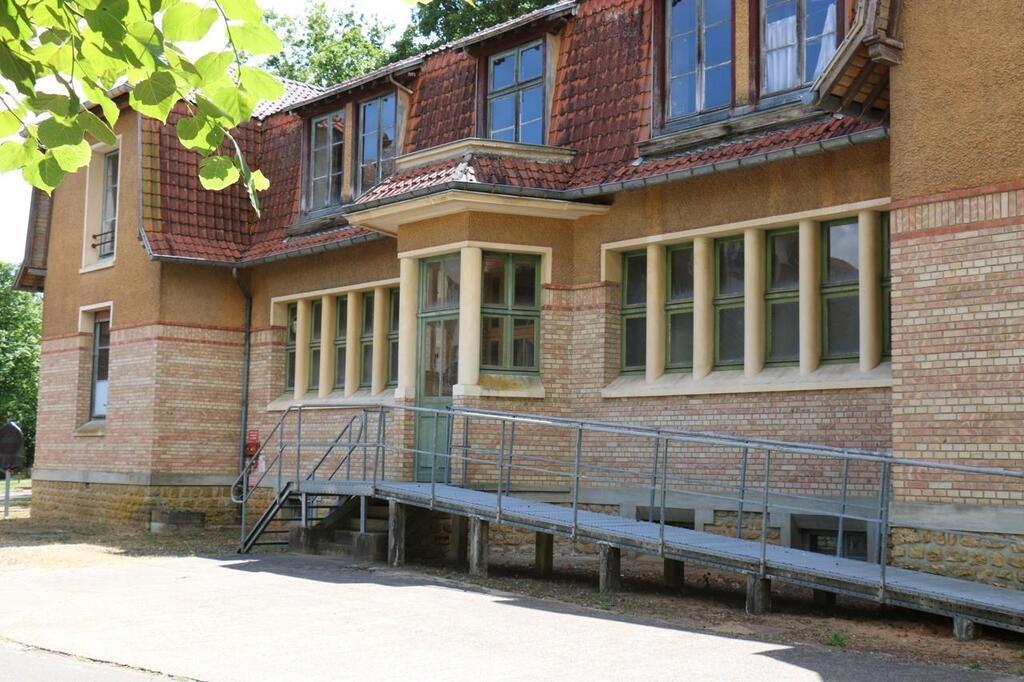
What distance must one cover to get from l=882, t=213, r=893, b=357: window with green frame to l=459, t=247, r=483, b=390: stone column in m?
5.08

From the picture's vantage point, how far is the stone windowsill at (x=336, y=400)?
19094 mm

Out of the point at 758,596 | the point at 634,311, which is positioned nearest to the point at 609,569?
the point at 758,596

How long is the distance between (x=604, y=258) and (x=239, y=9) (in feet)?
38.4

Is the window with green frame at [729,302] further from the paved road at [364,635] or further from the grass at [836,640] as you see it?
the grass at [836,640]

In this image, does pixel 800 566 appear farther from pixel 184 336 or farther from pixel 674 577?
pixel 184 336

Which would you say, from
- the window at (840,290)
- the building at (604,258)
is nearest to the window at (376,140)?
the building at (604,258)

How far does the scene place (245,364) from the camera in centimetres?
2208

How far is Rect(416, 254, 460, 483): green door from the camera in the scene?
16.4 metres

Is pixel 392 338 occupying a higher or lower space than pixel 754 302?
lower

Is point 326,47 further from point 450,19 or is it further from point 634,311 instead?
point 634,311

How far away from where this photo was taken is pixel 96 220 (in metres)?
23.5

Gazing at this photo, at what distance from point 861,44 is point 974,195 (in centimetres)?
167

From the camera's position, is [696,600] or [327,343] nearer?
[696,600]

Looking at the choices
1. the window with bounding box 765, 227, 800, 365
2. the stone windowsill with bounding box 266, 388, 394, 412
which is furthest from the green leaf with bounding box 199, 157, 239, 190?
the stone windowsill with bounding box 266, 388, 394, 412
